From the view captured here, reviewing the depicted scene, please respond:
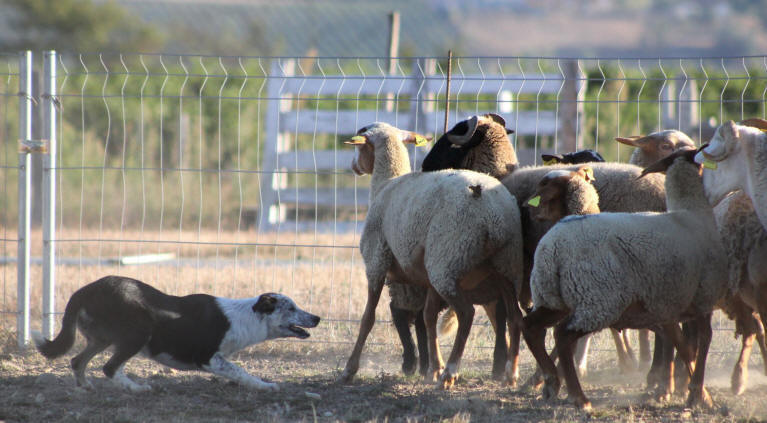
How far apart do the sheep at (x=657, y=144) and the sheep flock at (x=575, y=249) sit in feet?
0.04

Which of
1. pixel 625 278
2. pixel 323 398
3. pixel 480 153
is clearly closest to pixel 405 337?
pixel 323 398

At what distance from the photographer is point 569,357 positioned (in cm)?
535

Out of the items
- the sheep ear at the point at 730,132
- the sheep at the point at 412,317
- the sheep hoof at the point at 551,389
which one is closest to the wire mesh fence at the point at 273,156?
the sheep at the point at 412,317

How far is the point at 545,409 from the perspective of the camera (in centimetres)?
545

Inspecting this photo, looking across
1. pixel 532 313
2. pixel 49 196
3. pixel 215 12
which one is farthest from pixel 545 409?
pixel 215 12

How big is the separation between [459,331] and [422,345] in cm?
101

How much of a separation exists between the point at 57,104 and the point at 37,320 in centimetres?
216

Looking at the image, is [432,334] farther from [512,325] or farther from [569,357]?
[569,357]

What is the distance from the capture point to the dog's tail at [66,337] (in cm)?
611

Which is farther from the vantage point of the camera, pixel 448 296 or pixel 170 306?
pixel 170 306

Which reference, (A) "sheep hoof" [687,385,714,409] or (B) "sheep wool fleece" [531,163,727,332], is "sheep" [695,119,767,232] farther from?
(A) "sheep hoof" [687,385,714,409]

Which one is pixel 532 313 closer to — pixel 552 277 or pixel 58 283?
pixel 552 277

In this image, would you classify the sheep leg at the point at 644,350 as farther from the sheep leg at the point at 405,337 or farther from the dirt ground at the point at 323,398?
the sheep leg at the point at 405,337

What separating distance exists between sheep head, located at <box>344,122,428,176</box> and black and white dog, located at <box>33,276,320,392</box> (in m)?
1.78
